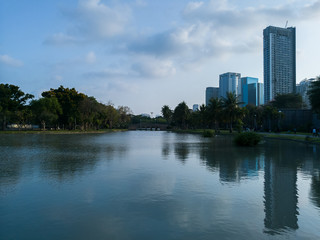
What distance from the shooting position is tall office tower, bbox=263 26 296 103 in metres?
119

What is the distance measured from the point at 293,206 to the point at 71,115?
69.5 meters

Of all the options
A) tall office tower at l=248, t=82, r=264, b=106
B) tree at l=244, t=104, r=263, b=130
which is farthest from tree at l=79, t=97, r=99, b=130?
tall office tower at l=248, t=82, r=264, b=106

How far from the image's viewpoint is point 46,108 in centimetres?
6322

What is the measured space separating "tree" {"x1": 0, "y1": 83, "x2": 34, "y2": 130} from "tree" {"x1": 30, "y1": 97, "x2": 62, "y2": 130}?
10.4 ft

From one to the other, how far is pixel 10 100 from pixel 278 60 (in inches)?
4244

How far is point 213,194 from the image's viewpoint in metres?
8.21

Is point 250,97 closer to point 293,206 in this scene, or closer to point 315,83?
point 315,83

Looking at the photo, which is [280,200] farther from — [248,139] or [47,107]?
[47,107]

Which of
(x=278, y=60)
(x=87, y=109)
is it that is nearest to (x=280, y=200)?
(x=87, y=109)

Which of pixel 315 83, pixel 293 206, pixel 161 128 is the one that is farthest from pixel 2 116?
pixel 161 128

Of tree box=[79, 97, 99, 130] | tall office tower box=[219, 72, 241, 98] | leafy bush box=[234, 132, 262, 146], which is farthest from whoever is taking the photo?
tall office tower box=[219, 72, 241, 98]

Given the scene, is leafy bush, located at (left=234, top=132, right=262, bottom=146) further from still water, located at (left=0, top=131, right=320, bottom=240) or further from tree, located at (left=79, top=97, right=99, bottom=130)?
tree, located at (left=79, top=97, right=99, bottom=130)

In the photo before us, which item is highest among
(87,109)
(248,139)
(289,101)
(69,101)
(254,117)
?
(289,101)

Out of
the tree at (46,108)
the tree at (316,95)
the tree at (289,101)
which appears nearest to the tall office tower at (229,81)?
the tree at (289,101)
